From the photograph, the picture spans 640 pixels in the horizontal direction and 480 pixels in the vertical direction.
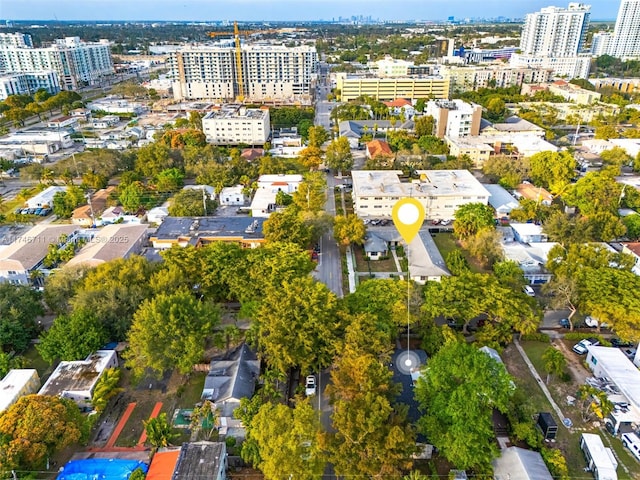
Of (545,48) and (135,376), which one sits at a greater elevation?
(545,48)

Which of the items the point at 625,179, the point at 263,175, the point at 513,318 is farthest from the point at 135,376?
the point at 625,179

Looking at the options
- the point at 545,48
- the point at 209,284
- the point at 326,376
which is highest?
the point at 545,48

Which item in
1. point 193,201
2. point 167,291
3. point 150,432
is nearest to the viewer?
point 150,432

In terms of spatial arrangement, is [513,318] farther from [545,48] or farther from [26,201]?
[545,48]

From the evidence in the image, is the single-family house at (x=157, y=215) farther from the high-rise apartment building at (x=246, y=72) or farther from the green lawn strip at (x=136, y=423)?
the high-rise apartment building at (x=246, y=72)

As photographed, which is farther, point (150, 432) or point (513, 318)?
point (513, 318)

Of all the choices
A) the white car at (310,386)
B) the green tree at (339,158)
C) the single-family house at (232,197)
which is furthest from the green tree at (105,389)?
the green tree at (339,158)

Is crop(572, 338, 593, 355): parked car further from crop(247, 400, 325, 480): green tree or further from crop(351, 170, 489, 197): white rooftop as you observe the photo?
crop(351, 170, 489, 197): white rooftop

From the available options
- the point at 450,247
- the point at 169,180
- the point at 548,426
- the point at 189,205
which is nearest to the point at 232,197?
the point at 189,205
